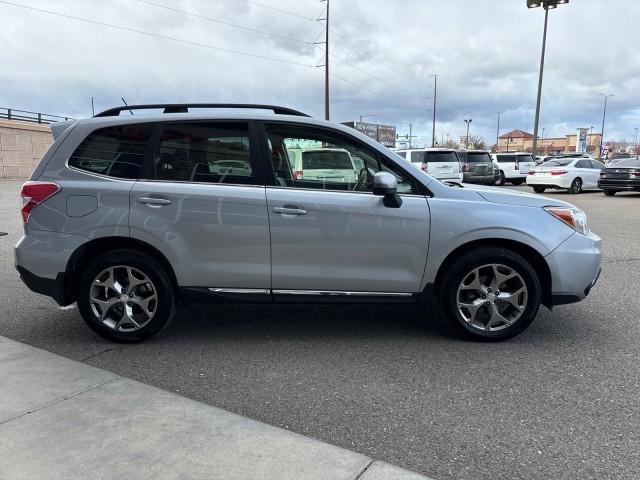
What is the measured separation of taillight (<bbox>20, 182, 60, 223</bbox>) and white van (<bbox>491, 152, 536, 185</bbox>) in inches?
1004

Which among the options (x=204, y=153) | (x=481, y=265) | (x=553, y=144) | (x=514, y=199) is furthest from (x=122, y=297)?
(x=553, y=144)

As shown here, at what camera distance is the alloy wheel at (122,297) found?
404 cm

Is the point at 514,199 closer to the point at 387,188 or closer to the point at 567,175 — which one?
the point at 387,188

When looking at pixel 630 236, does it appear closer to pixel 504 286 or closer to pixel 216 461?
pixel 504 286

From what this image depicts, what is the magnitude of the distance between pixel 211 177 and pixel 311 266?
1.06m

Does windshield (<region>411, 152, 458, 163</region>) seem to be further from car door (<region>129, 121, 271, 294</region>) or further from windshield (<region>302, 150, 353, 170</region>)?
car door (<region>129, 121, 271, 294</region>)

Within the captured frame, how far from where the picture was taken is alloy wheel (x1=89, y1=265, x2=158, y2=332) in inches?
159

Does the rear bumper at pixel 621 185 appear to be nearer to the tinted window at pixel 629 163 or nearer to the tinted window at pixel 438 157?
the tinted window at pixel 629 163

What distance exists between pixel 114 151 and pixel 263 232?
1395 millimetres

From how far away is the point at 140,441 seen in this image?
2.68 m

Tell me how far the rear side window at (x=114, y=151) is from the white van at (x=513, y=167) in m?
25.1

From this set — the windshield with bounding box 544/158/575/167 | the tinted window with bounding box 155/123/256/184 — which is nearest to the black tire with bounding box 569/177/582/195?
the windshield with bounding box 544/158/575/167

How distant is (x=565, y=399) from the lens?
3.15 m

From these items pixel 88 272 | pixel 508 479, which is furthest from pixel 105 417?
pixel 508 479
